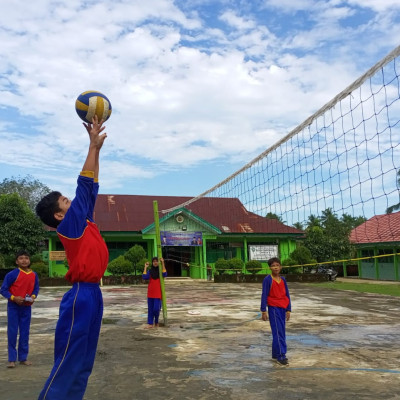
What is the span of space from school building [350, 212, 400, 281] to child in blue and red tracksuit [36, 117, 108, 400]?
2309cm

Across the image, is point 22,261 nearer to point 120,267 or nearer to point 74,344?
point 74,344

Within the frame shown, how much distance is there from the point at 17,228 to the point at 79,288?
24441 millimetres

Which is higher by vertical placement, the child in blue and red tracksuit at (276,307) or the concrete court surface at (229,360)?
the child in blue and red tracksuit at (276,307)

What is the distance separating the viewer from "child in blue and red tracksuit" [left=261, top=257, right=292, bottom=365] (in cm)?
529

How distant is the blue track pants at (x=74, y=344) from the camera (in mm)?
2498

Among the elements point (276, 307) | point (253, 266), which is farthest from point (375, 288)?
point (276, 307)

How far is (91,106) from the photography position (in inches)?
144

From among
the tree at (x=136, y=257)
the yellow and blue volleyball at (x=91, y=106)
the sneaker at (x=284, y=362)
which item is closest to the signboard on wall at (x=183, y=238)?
the tree at (x=136, y=257)

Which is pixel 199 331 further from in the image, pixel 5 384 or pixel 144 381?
pixel 5 384

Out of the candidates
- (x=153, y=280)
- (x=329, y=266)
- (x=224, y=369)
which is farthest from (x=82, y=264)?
(x=329, y=266)

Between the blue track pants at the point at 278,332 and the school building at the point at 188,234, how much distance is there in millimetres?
20053

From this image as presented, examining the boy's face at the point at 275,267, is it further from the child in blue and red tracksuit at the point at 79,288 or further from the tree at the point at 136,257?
the tree at the point at 136,257

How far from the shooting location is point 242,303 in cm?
1250

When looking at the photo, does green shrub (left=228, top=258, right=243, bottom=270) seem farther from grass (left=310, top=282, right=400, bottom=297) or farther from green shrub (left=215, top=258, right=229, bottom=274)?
grass (left=310, top=282, right=400, bottom=297)
